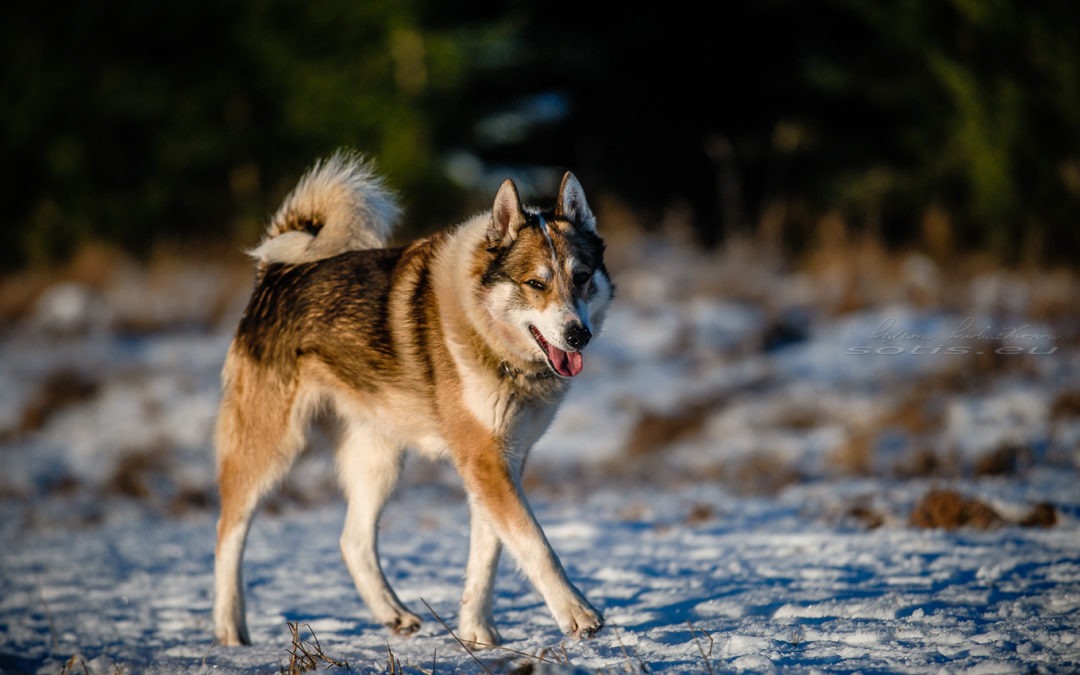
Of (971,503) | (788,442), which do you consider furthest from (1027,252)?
(971,503)

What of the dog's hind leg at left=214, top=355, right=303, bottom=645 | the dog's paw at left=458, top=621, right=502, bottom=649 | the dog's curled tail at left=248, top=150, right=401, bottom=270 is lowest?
the dog's paw at left=458, top=621, right=502, bottom=649

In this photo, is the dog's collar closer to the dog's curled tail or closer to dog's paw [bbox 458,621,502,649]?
dog's paw [bbox 458,621,502,649]

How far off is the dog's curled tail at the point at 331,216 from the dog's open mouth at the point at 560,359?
4.20 feet

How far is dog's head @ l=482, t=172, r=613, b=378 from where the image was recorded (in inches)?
140

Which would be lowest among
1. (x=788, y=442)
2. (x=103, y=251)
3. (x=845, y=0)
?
(x=788, y=442)

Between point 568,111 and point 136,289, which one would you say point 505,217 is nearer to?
point 136,289

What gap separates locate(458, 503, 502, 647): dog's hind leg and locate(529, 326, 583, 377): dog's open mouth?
0.60 metres

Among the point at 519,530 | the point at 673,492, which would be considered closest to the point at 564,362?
the point at 519,530

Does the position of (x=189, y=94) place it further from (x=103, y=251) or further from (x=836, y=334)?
(x=836, y=334)

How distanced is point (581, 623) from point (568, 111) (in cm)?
1433

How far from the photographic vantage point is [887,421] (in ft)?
22.9

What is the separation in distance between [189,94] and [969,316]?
9730mm

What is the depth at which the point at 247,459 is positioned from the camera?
13.5 feet

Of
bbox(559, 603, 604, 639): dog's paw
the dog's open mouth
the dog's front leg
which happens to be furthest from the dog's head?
bbox(559, 603, 604, 639): dog's paw
